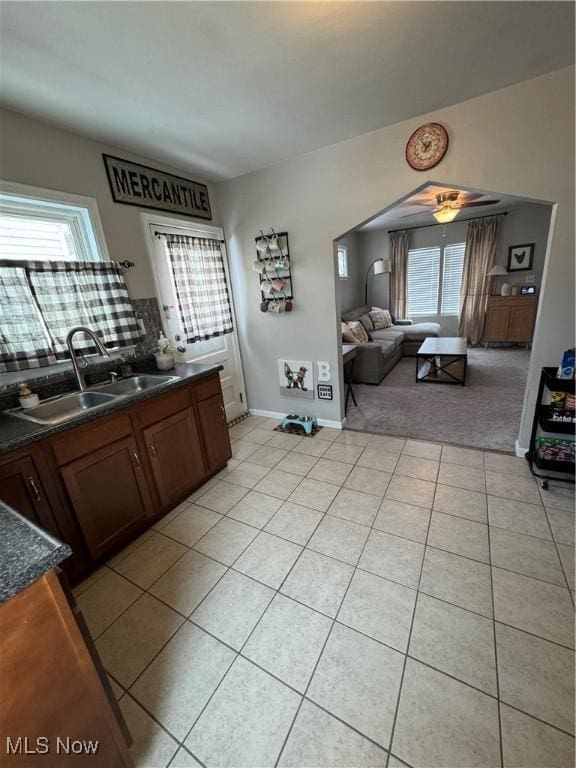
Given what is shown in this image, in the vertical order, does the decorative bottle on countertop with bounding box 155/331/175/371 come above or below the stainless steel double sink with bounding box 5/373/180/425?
above

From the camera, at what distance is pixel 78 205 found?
6.46 feet

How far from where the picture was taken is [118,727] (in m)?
0.89

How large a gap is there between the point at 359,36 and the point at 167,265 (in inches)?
74.3

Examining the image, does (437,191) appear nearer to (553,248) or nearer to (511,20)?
(553,248)

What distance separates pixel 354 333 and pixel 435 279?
2.78 m

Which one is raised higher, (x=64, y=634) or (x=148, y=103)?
(x=148, y=103)

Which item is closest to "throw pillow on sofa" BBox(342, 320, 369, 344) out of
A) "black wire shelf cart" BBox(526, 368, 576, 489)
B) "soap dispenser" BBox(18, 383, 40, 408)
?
"black wire shelf cart" BBox(526, 368, 576, 489)

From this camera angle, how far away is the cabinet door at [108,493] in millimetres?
1551

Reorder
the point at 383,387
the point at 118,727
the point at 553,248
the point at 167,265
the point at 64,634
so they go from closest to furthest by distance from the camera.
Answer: the point at 64,634
the point at 118,727
the point at 553,248
the point at 167,265
the point at 383,387

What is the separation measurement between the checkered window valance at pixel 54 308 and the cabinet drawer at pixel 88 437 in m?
0.62

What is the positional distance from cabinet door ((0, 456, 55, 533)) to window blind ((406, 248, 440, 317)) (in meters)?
6.67

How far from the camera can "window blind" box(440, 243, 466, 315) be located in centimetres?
583

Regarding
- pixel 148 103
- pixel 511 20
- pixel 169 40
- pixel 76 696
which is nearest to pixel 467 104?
pixel 511 20

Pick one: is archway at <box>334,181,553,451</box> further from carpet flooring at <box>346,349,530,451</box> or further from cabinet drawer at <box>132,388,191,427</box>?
cabinet drawer at <box>132,388,191,427</box>
